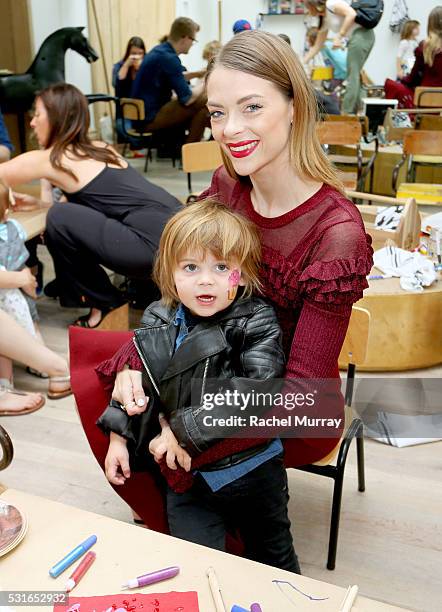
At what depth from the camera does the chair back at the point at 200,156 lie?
3680mm

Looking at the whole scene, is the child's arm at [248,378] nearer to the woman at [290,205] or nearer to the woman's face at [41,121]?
the woman at [290,205]

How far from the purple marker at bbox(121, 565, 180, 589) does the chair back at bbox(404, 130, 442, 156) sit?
369 centimetres

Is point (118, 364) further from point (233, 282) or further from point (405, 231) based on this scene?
point (405, 231)

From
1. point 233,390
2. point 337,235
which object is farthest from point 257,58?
point 233,390

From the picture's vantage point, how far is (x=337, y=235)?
1288 mm

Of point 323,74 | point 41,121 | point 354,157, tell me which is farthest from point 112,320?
point 323,74

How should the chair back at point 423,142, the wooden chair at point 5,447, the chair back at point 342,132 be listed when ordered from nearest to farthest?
the wooden chair at point 5,447
the chair back at point 423,142
the chair back at point 342,132

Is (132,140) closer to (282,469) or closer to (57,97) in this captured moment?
(57,97)

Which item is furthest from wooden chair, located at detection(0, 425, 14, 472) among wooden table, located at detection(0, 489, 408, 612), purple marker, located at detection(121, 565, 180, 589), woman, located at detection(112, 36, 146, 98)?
woman, located at detection(112, 36, 146, 98)

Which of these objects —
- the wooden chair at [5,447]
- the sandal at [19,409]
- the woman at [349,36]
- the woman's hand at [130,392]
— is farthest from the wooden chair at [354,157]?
the wooden chair at [5,447]

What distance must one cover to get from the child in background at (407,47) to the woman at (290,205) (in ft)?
23.5

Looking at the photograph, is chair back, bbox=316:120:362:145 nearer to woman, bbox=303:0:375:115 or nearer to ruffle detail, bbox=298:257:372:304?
woman, bbox=303:0:375:115

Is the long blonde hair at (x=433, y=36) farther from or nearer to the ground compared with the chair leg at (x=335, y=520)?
farther from the ground

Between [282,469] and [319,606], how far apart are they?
485 mm
